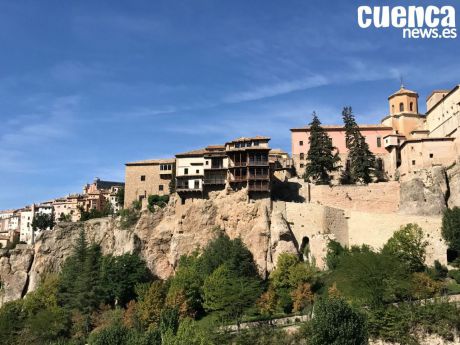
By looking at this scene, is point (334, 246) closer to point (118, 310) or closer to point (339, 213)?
point (339, 213)

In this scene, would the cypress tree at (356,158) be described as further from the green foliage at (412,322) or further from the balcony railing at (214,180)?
the green foliage at (412,322)

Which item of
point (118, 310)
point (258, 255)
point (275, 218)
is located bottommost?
point (118, 310)

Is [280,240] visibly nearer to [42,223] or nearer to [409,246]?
[409,246]

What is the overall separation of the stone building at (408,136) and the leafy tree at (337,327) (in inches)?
1303

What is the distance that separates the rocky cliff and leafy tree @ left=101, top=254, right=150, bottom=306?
311 centimetres

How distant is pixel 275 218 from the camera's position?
6300 cm

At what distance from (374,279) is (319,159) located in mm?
25903

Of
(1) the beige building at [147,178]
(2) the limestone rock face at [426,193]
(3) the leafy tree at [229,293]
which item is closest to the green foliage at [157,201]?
(1) the beige building at [147,178]

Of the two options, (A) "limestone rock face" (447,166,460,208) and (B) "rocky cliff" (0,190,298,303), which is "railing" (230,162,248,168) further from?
(A) "limestone rock face" (447,166,460,208)

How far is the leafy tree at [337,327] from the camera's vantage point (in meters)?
40.4

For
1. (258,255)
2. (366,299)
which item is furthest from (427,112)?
(366,299)

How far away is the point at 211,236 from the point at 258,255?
633cm

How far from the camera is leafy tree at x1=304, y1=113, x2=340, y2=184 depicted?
7212cm

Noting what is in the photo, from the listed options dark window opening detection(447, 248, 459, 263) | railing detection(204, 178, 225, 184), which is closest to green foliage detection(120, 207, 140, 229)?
railing detection(204, 178, 225, 184)
